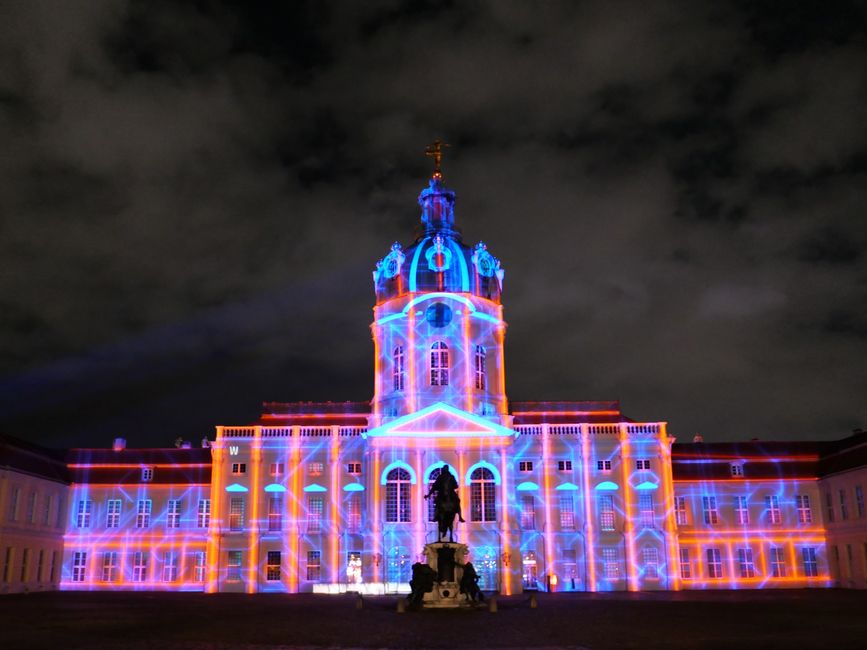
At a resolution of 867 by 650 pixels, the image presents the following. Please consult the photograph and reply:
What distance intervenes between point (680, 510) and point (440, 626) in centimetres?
3936

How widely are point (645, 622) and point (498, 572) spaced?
28448 mm

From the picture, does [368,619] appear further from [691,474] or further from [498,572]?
[691,474]

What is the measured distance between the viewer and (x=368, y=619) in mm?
29578

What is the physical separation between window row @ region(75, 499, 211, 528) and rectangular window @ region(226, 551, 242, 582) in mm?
4447

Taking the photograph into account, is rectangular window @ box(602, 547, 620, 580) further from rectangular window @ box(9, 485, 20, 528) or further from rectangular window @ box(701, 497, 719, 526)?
rectangular window @ box(9, 485, 20, 528)

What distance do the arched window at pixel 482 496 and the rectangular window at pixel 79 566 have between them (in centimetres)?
2830

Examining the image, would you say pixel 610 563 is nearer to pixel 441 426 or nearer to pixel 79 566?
pixel 441 426

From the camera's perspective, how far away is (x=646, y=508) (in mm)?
59062

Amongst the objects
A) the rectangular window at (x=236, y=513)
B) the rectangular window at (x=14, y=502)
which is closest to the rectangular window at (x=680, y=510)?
the rectangular window at (x=236, y=513)

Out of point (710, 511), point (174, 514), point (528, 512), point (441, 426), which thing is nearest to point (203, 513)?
point (174, 514)

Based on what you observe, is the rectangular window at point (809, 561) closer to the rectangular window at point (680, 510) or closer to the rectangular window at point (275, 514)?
the rectangular window at point (680, 510)

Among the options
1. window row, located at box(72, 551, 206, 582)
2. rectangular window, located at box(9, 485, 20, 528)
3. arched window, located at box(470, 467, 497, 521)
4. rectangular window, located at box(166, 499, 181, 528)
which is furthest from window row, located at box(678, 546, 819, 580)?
rectangular window, located at box(9, 485, 20, 528)

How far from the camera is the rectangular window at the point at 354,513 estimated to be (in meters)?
58.7

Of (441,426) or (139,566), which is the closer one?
(441,426)
